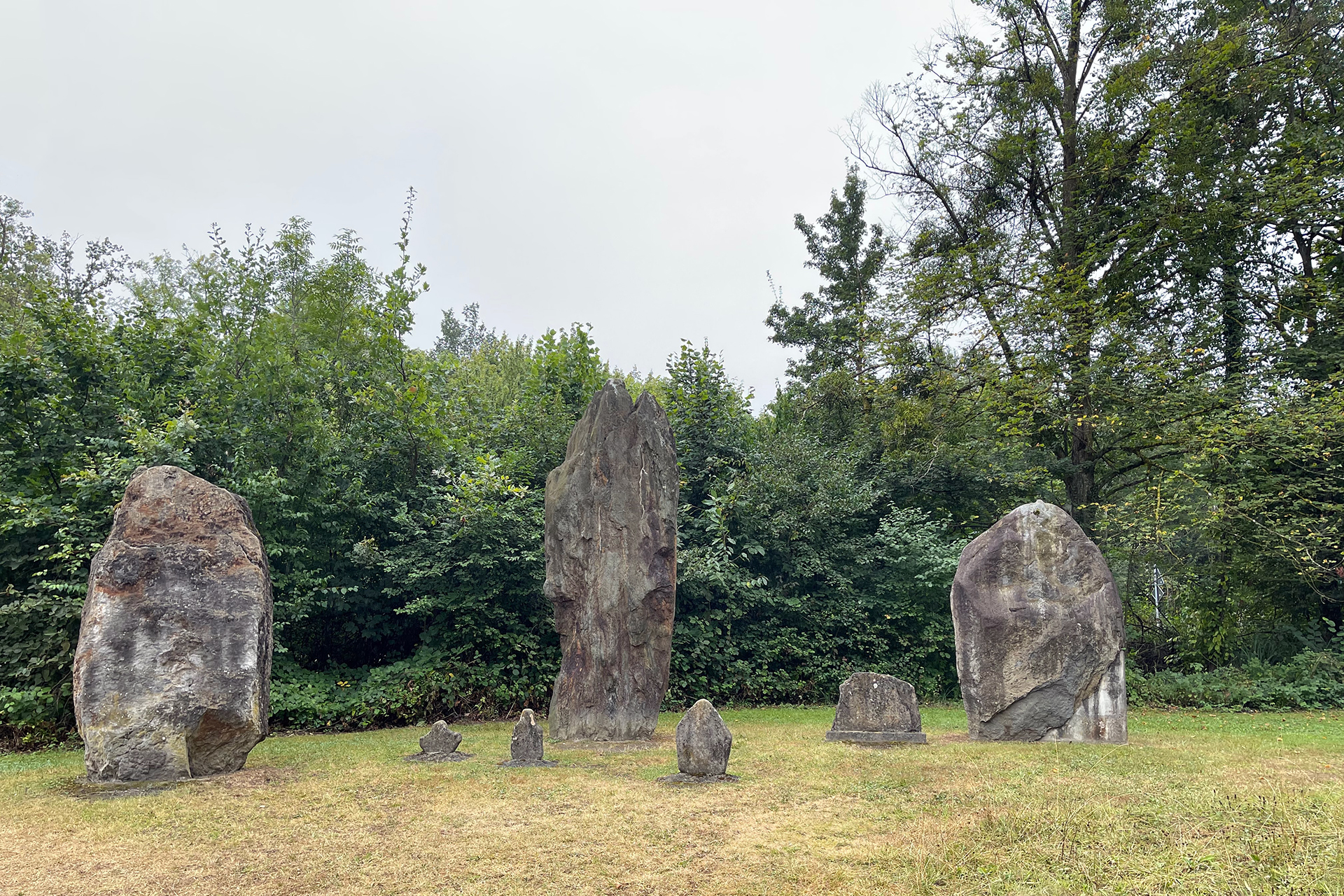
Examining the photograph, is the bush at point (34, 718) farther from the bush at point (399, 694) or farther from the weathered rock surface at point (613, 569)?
the weathered rock surface at point (613, 569)

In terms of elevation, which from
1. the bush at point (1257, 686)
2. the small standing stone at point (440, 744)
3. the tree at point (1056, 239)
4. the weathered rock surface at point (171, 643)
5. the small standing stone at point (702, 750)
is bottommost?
the bush at point (1257, 686)

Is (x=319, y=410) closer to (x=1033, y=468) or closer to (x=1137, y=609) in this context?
(x=1033, y=468)

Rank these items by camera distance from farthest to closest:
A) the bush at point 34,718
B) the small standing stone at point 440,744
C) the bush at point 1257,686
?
the bush at point 1257,686
the bush at point 34,718
the small standing stone at point 440,744

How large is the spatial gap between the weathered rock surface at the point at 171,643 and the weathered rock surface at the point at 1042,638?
27.3ft

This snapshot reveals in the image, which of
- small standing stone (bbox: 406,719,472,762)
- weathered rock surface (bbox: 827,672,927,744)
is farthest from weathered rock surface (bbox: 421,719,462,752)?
weathered rock surface (bbox: 827,672,927,744)

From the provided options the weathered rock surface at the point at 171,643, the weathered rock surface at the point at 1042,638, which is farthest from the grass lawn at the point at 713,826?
the weathered rock surface at the point at 1042,638

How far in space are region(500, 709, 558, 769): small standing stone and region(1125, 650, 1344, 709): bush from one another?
1238 cm

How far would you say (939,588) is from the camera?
1719cm

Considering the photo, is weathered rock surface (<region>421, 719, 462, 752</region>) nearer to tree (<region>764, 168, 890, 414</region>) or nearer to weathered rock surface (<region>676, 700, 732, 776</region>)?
weathered rock surface (<region>676, 700, 732, 776</region>)

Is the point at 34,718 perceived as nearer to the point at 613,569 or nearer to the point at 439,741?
the point at 439,741

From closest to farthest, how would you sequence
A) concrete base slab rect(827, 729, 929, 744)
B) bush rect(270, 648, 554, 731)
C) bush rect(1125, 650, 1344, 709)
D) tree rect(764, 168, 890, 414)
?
1. concrete base slab rect(827, 729, 929, 744)
2. bush rect(270, 648, 554, 731)
3. bush rect(1125, 650, 1344, 709)
4. tree rect(764, 168, 890, 414)

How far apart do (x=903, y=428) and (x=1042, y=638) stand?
9.32 m

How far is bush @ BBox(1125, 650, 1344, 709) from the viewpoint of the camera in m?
15.2

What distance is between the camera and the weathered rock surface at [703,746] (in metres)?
7.92
